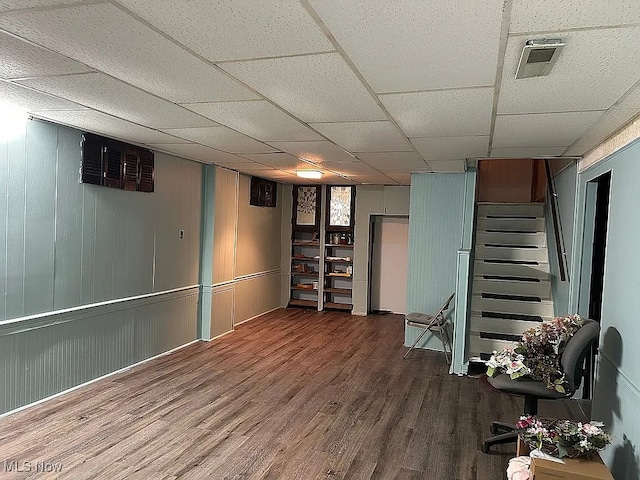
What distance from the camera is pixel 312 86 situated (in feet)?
8.09

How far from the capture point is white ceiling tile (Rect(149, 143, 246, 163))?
4.63 metres

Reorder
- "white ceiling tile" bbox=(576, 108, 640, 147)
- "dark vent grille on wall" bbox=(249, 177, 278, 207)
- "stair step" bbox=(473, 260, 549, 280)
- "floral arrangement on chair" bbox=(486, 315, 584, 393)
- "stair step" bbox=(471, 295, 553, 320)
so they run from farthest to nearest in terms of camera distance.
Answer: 1. "dark vent grille on wall" bbox=(249, 177, 278, 207)
2. "stair step" bbox=(473, 260, 549, 280)
3. "stair step" bbox=(471, 295, 553, 320)
4. "floral arrangement on chair" bbox=(486, 315, 584, 393)
5. "white ceiling tile" bbox=(576, 108, 640, 147)

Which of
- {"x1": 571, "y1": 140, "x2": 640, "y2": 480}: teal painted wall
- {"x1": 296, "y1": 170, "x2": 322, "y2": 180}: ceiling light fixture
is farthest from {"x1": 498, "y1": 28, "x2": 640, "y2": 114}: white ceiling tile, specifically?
{"x1": 296, "y1": 170, "x2": 322, "y2": 180}: ceiling light fixture

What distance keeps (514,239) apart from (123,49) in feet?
18.7

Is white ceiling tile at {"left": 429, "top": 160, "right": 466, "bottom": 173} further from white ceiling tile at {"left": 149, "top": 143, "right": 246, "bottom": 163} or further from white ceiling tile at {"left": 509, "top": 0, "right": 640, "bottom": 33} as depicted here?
white ceiling tile at {"left": 509, "top": 0, "right": 640, "bottom": 33}

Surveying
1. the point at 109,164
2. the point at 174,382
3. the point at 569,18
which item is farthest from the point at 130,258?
the point at 569,18

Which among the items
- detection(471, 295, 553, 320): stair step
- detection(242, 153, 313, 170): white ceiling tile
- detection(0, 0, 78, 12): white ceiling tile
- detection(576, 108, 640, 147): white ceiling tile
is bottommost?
detection(471, 295, 553, 320): stair step

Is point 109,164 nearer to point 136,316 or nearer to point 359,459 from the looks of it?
point 136,316

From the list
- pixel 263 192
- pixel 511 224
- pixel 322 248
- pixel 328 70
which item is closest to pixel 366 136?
pixel 328 70

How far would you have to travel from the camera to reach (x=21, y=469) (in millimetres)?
2855

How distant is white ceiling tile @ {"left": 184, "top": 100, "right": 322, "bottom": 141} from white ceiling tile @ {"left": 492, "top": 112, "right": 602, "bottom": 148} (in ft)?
4.76

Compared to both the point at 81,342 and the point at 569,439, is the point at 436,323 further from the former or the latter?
the point at 81,342

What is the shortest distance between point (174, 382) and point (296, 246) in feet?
15.3

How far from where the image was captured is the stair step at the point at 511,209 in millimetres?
6689
